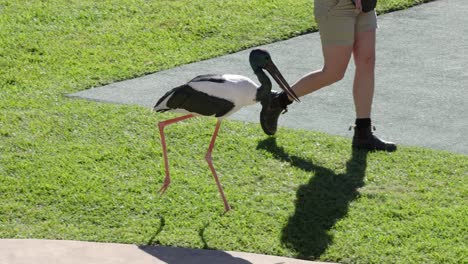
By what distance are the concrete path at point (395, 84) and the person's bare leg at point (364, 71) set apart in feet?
1.50

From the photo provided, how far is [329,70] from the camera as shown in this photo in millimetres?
8258

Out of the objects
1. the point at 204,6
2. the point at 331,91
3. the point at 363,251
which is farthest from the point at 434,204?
the point at 204,6

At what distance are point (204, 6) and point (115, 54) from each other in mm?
1623

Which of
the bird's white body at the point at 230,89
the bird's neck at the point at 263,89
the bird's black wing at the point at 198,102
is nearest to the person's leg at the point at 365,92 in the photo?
the bird's neck at the point at 263,89

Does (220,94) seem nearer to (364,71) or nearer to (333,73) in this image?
(333,73)

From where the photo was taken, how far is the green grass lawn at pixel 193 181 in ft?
23.0

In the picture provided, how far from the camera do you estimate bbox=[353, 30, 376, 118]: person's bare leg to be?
26.8 ft

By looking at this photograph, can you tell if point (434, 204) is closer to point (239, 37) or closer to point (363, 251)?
point (363, 251)

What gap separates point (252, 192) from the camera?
7680 mm

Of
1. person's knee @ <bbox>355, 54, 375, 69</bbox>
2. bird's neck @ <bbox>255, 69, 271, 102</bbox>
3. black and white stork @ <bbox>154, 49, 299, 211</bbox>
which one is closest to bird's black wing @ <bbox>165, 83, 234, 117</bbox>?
black and white stork @ <bbox>154, 49, 299, 211</bbox>

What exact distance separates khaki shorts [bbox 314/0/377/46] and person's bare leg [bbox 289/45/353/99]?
0.06 m

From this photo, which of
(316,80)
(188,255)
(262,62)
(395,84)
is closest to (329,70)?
(316,80)

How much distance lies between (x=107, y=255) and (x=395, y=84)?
12.8 feet

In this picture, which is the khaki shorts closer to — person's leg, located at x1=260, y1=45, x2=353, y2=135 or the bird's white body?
person's leg, located at x1=260, y1=45, x2=353, y2=135
